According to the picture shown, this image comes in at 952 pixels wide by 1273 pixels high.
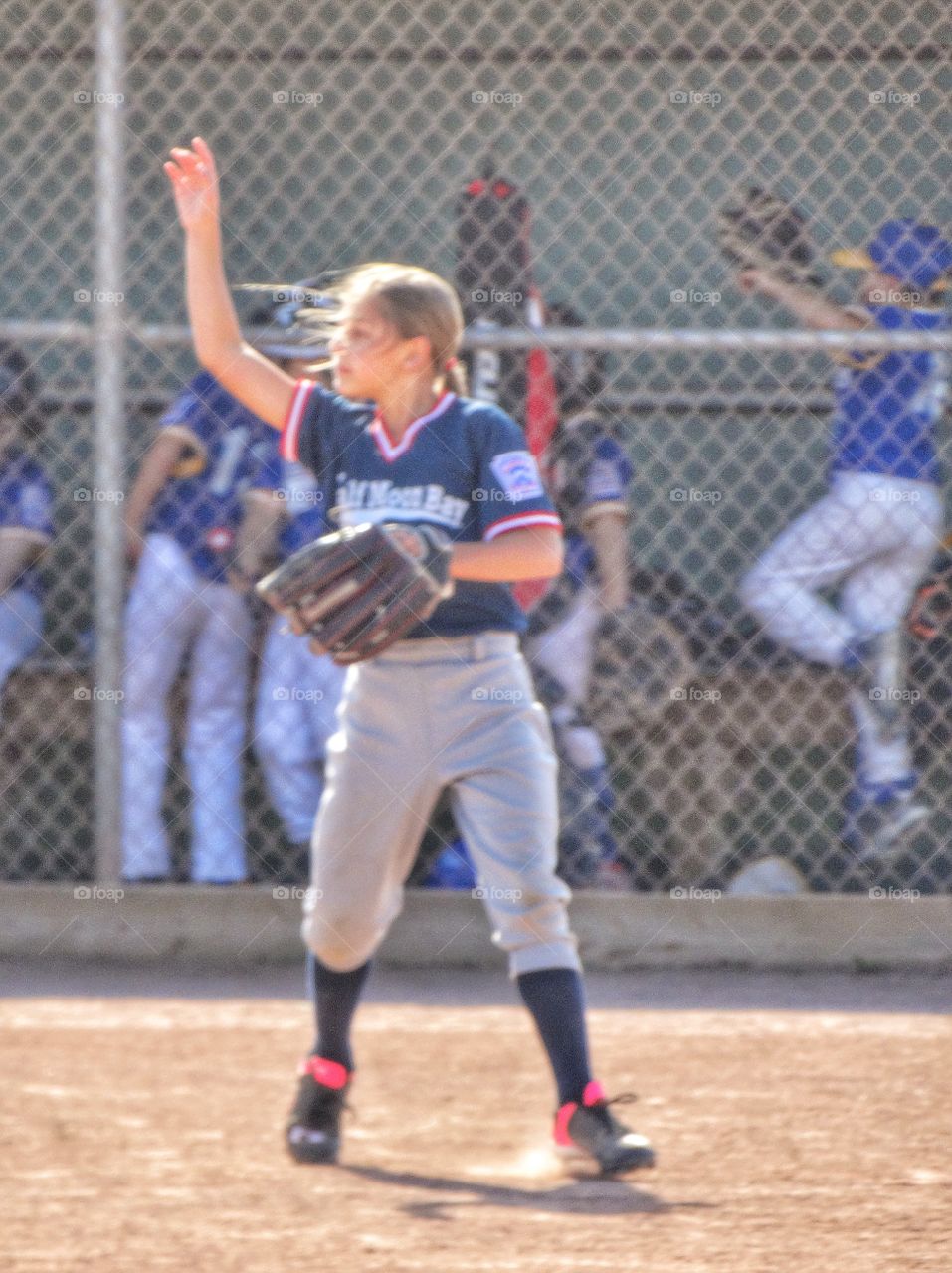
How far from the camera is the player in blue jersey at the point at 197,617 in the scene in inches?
203

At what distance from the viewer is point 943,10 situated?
5.44 meters

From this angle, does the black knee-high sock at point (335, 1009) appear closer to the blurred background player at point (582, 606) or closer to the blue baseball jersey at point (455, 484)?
the blue baseball jersey at point (455, 484)

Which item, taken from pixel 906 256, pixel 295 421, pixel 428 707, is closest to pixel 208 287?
pixel 295 421

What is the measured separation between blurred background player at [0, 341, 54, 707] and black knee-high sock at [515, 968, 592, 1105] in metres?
2.62

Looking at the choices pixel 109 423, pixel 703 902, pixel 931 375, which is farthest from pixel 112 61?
pixel 703 902

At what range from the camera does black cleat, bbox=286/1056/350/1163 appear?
3.23 metres

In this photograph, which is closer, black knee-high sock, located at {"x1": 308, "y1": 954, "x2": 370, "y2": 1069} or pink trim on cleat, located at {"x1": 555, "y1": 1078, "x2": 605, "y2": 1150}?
pink trim on cleat, located at {"x1": 555, "y1": 1078, "x2": 605, "y2": 1150}

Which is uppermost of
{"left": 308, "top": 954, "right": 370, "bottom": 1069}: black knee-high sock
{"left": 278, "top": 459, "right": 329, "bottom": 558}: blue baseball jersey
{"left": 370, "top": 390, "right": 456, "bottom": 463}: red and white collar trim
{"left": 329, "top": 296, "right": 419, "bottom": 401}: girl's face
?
{"left": 329, "top": 296, "right": 419, "bottom": 401}: girl's face

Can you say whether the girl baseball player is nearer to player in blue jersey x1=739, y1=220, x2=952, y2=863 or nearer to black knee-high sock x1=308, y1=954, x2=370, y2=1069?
black knee-high sock x1=308, y1=954, x2=370, y2=1069

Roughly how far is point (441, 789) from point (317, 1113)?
605 millimetres

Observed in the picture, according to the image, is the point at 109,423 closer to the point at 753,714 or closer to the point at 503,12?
the point at 753,714

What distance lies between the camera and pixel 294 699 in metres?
5.20

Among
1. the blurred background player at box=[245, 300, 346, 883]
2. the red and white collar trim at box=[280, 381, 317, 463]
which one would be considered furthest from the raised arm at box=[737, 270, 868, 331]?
the red and white collar trim at box=[280, 381, 317, 463]

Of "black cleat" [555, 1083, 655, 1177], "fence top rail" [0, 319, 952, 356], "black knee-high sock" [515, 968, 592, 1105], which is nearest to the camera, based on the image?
"black cleat" [555, 1083, 655, 1177]
